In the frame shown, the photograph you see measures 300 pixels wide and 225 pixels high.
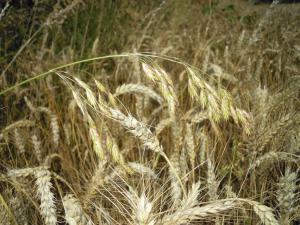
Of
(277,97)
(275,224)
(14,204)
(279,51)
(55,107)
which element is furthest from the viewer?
(279,51)

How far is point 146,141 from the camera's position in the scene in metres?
0.98

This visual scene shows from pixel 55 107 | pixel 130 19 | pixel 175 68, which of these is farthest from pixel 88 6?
pixel 55 107

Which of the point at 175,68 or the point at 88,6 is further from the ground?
the point at 88,6

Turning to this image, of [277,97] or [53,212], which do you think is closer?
[53,212]

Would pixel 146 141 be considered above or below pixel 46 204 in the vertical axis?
above

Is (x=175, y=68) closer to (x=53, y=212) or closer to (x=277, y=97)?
(x=277, y=97)

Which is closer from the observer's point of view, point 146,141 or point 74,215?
point 74,215

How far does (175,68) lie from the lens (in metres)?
2.30

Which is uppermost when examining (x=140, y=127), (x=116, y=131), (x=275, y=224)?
(x=140, y=127)

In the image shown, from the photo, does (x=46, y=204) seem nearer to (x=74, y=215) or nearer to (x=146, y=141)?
(x=74, y=215)

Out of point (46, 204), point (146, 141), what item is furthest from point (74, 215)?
point (146, 141)

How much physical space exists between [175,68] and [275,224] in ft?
5.05

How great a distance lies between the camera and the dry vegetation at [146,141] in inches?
35.7

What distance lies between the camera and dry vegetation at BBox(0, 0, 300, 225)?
2.97 ft
